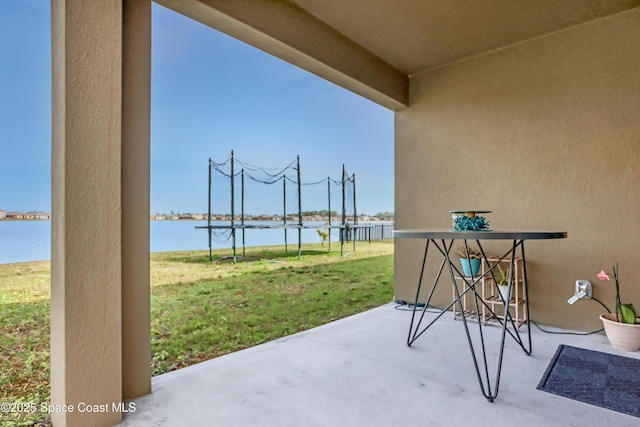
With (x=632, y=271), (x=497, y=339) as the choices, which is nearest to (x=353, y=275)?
(x=497, y=339)

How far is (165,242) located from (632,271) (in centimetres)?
537

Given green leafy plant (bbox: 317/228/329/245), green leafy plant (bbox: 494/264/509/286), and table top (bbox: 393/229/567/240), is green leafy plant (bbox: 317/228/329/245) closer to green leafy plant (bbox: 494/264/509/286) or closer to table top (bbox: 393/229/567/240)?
green leafy plant (bbox: 494/264/509/286)

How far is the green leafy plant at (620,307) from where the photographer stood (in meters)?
2.24

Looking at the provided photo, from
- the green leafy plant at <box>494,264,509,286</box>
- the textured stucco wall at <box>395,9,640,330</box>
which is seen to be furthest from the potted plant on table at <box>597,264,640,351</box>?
the green leafy plant at <box>494,264,509,286</box>

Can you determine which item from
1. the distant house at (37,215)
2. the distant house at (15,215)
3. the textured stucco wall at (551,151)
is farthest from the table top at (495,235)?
the distant house at (15,215)

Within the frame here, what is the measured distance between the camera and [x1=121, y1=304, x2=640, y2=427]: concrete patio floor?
4.76 feet

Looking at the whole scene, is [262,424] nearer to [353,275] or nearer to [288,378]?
[288,378]

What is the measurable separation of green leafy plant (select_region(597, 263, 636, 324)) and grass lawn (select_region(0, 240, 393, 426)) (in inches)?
77.6

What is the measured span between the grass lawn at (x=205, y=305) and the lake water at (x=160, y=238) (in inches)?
13.3

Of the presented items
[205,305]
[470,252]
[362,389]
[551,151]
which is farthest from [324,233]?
[362,389]

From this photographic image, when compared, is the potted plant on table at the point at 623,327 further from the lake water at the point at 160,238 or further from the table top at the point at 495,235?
the lake water at the point at 160,238

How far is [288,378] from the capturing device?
6.01 ft

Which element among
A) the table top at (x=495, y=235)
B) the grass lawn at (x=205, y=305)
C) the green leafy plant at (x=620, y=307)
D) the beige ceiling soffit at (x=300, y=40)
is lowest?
the grass lawn at (x=205, y=305)

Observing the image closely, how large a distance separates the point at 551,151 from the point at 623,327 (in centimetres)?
135
